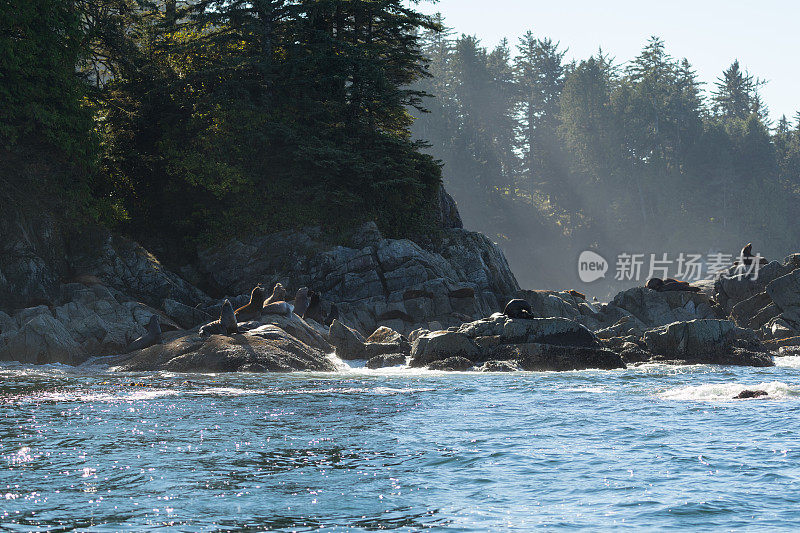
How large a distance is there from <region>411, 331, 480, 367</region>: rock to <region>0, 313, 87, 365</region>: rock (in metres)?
10.2

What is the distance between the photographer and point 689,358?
80.6 ft

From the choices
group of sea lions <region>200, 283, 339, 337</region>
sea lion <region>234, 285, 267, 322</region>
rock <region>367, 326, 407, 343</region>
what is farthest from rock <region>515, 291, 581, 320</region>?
sea lion <region>234, 285, 267, 322</region>

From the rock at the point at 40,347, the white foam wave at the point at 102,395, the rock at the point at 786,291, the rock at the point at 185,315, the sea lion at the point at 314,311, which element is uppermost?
the rock at the point at 786,291

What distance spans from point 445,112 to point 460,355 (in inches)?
3020

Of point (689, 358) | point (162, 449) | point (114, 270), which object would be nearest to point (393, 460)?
point (162, 449)

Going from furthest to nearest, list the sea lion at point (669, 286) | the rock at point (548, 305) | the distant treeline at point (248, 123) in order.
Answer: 1. the sea lion at point (669, 286)
2. the distant treeline at point (248, 123)
3. the rock at point (548, 305)

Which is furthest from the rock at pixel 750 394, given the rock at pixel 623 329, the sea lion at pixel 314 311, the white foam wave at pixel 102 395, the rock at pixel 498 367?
the sea lion at pixel 314 311

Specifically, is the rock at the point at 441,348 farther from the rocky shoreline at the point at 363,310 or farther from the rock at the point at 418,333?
the rock at the point at 418,333

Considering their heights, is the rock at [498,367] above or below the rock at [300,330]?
below

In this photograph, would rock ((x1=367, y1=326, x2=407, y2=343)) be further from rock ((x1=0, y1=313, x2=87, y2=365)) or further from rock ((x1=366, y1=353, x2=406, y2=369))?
rock ((x1=0, y1=313, x2=87, y2=365))

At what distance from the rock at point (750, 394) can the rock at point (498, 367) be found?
777 centimetres

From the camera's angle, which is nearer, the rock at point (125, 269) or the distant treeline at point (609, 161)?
the rock at point (125, 269)

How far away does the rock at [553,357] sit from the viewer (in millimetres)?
23234

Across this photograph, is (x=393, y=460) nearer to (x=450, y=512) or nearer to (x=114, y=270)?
(x=450, y=512)
